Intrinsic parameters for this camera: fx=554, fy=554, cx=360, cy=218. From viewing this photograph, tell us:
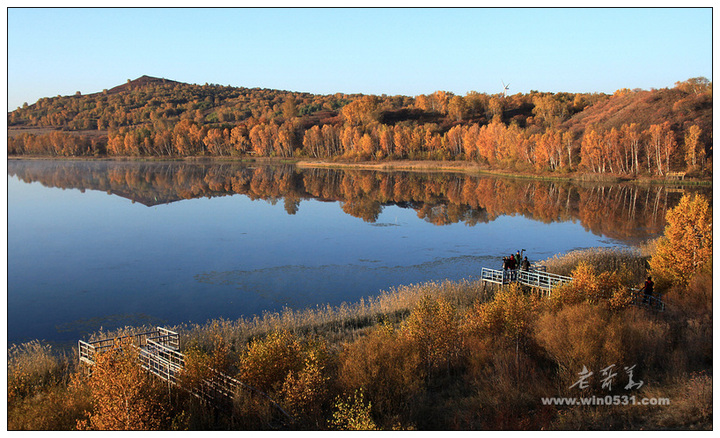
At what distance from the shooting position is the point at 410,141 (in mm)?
88312

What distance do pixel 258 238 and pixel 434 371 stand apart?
19702 millimetres

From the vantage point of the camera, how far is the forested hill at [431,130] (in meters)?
60.4

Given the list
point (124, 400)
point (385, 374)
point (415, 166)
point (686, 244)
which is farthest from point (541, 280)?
point (415, 166)

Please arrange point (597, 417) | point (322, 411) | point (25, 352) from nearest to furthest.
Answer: point (597, 417) < point (322, 411) < point (25, 352)

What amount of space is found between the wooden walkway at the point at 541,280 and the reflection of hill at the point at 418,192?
14463 millimetres

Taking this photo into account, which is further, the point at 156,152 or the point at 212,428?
the point at 156,152

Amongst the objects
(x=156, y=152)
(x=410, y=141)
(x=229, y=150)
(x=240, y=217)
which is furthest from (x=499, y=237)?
(x=156, y=152)

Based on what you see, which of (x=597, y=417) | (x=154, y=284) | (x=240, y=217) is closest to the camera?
(x=597, y=417)

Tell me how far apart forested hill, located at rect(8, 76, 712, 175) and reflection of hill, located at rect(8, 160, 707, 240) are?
6451mm

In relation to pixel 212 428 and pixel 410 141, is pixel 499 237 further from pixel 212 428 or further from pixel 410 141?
pixel 410 141

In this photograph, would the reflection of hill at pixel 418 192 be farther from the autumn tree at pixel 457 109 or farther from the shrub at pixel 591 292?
the autumn tree at pixel 457 109

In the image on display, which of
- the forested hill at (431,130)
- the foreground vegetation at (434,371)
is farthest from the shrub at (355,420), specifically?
the forested hill at (431,130)

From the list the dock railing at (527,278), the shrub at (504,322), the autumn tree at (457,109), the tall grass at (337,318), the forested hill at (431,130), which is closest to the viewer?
the shrub at (504,322)

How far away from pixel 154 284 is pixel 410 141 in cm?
7036
